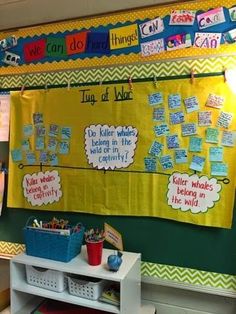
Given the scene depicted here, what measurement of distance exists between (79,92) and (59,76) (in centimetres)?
19

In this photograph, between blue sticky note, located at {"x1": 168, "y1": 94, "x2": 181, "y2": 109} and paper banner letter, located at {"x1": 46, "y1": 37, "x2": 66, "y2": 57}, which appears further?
paper banner letter, located at {"x1": 46, "y1": 37, "x2": 66, "y2": 57}

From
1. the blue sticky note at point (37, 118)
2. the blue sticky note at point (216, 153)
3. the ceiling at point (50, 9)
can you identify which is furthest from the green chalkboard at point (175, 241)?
the ceiling at point (50, 9)

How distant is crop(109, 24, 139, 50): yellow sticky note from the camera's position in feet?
5.94

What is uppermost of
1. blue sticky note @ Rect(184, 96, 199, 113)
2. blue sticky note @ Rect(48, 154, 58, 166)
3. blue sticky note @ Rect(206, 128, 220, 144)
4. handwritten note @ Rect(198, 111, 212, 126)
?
blue sticky note @ Rect(184, 96, 199, 113)

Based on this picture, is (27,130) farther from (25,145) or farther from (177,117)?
(177,117)

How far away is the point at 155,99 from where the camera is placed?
177 centimetres

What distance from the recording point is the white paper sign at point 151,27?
175cm

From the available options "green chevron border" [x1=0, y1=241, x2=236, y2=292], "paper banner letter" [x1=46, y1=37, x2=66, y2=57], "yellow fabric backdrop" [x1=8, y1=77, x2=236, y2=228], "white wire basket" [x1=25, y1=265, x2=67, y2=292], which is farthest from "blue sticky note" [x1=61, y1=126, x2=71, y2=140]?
"green chevron border" [x1=0, y1=241, x2=236, y2=292]

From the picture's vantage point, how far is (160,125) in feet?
5.80

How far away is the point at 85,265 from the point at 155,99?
96 cm

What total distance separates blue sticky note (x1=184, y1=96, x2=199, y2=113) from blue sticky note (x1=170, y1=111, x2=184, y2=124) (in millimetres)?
44

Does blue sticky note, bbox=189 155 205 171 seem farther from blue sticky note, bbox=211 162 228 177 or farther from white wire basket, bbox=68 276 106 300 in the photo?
white wire basket, bbox=68 276 106 300

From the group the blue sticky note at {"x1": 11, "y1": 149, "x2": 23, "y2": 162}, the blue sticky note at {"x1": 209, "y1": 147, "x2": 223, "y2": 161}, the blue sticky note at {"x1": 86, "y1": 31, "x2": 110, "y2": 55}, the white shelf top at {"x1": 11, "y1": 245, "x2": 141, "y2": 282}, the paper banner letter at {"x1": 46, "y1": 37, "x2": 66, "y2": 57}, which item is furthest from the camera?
the blue sticky note at {"x1": 11, "y1": 149, "x2": 23, "y2": 162}

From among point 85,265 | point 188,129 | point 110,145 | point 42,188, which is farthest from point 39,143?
point 188,129
